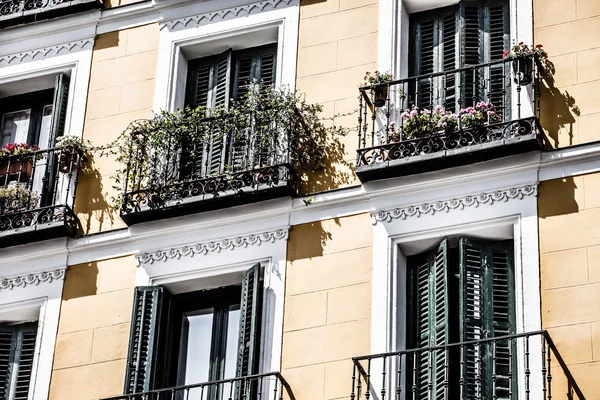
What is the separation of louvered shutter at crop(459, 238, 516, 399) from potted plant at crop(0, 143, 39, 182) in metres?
5.83

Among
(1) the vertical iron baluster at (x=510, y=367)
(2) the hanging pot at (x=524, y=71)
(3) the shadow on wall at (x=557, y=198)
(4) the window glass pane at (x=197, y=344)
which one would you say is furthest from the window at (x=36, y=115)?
(1) the vertical iron baluster at (x=510, y=367)

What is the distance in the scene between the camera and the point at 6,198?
20688mm

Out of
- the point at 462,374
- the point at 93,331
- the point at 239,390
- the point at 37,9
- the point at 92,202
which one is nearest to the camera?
the point at 462,374

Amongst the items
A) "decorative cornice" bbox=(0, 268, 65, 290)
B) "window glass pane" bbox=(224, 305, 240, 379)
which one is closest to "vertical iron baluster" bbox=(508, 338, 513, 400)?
"window glass pane" bbox=(224, 305, 240, 379)

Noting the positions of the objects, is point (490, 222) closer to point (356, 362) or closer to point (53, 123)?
point (356, 362)

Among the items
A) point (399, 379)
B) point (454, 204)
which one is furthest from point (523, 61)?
point (399, 379)

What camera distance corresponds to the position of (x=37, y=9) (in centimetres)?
2225

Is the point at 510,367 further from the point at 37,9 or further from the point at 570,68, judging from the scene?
the point at 37,9

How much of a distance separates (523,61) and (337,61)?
2.47 meters

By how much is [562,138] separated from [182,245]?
4.54m

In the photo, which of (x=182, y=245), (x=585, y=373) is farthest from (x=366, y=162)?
(x=585, y=373)

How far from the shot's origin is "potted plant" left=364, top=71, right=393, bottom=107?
19.5 m

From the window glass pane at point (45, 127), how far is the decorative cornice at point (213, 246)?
273 centimetres

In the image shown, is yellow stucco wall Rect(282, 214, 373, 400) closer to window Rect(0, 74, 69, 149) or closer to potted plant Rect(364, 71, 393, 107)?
potted plant Rect(364, 71, 393, 107)
